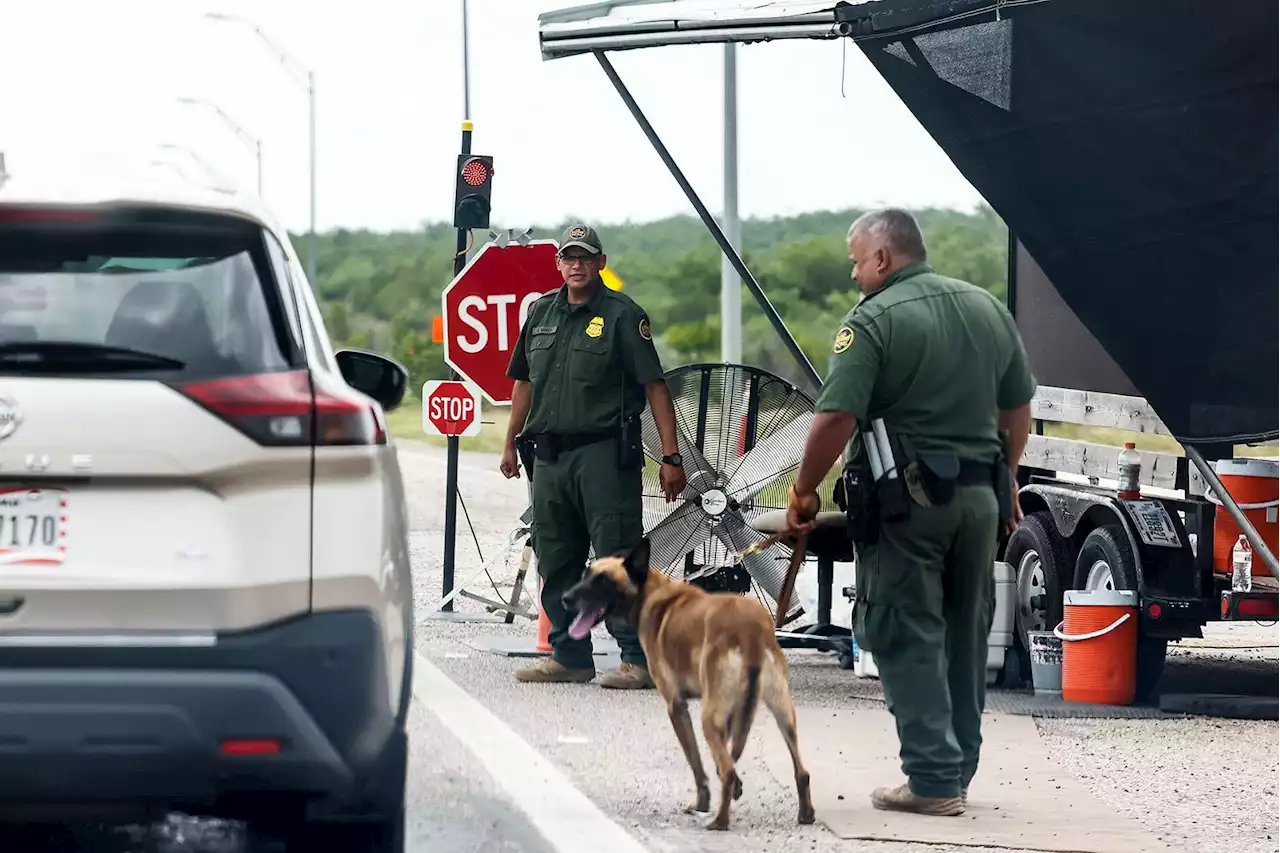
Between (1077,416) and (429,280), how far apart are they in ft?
363

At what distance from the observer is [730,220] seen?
19.1 m

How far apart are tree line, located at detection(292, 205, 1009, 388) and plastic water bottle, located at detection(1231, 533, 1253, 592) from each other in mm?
64277

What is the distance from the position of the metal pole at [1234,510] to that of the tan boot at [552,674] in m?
2.94

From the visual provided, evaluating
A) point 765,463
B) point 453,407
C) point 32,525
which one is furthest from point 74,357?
point 453,407

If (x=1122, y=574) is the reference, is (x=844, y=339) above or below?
above

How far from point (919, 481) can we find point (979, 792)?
1248 mm

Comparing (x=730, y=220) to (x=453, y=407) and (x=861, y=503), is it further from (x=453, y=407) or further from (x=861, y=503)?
(x=861, y=503)

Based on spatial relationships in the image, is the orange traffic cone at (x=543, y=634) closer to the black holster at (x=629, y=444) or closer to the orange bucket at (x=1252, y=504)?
the black holster at (x=629, y=444)

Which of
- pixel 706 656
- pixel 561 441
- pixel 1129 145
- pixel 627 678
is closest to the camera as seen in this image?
pixel 706 656

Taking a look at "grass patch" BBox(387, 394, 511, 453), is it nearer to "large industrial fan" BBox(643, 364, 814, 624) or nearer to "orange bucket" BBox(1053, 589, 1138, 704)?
"large industrial fan" BBox(643, 364, 814, 624)

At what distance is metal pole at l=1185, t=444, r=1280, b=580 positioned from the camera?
28.7ft

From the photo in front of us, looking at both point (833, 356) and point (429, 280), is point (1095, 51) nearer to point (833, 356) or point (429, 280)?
point (833, 356)

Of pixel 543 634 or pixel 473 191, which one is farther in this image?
pixel 473 191

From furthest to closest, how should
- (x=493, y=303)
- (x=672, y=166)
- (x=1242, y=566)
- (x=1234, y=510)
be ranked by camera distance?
(x=493, y=303)
(x=672, y=166)
(x=1242, y=566)
(x=1234, y=510)
